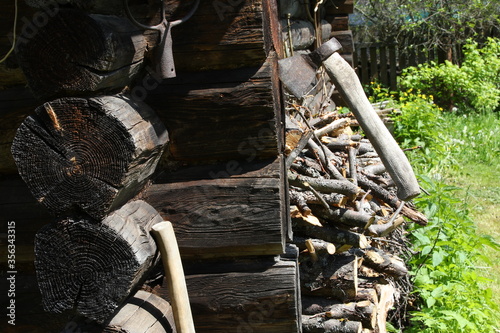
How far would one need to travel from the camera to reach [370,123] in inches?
111

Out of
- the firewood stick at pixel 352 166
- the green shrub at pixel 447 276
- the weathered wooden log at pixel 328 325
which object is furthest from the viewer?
the firewood stick at pixel 352 166

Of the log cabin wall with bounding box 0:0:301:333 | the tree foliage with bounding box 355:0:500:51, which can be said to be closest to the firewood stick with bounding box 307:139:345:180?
the log cabin wall with bounding box 0:0:301:333

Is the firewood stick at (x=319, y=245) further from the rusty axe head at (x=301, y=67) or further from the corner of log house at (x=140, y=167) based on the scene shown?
the rusty axe head at (x=301, y=67)

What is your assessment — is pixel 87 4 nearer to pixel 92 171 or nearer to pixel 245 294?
pixel 92 171

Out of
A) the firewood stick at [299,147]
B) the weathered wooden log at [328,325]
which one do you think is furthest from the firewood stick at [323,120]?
the weathered wooden log at [328,325]

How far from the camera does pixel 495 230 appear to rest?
604cm

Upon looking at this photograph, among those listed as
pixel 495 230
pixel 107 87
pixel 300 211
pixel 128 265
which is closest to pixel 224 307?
pixel 128 265

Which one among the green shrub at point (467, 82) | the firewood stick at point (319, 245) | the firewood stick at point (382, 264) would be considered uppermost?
the firewood stick at point (319, 245)

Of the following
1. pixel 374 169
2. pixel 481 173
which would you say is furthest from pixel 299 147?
pixel 481 173

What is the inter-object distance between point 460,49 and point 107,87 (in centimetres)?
1123

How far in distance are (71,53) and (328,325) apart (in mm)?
2317

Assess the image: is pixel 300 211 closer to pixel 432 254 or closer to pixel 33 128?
pixel 432 254

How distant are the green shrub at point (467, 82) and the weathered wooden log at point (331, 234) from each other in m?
7.32

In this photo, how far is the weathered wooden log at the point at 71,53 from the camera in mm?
1932
